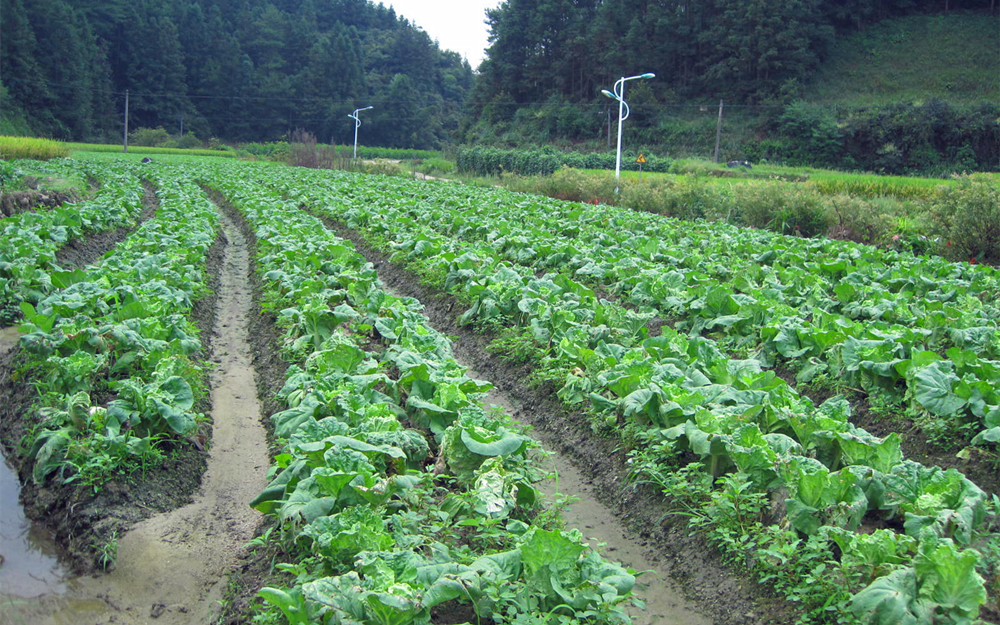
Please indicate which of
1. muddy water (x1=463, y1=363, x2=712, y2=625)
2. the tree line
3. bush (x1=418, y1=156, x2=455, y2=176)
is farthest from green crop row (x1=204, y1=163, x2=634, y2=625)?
the tree line

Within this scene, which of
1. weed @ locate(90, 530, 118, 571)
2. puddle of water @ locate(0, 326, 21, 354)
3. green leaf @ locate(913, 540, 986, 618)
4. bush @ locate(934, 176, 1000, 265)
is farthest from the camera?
bush @ locate(934, 176, 1000, 265)

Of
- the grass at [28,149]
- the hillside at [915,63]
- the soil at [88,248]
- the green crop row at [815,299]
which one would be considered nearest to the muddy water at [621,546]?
the green crop row at [815,299]

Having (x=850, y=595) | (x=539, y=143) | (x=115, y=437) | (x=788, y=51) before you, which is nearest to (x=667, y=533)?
(x=850, y=595)

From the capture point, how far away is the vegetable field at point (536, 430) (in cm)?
347

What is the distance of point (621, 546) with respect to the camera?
473 centimetres

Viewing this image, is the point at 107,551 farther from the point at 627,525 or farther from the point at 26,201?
the point at 26,201

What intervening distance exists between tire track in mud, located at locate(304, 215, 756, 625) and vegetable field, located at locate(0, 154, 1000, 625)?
3 cm

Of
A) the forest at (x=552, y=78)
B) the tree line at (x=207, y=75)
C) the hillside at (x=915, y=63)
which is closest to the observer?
the forest at (x=552, y=78)

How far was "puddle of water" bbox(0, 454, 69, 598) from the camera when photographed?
4.10 m

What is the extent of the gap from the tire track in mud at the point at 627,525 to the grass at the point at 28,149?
1442 inches

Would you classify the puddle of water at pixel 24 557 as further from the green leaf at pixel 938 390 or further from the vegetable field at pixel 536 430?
the green leaf at pixel 938 390

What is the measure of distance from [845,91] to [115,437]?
6345cm

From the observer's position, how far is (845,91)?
189 feet

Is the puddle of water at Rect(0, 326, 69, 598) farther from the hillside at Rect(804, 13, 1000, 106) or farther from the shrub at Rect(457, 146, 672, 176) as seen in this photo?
the hillside at Rect(804, 13, 1000, 106)
